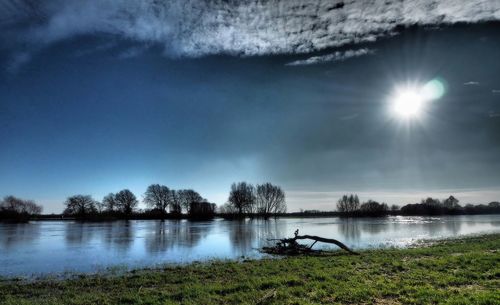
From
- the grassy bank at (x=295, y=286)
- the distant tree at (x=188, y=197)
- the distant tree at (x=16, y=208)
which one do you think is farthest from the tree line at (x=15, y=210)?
the grassy bank at (x=295, y=286)

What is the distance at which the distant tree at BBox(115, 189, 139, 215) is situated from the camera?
152750 millimetres

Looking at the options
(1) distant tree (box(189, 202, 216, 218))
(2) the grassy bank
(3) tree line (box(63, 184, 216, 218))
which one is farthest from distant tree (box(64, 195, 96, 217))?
(2) the grassy bank

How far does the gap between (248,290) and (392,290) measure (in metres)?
5.02

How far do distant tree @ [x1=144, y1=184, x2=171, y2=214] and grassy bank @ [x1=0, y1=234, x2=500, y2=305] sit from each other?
468 feet

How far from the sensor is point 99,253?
28.1m

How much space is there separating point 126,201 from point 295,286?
505 feet

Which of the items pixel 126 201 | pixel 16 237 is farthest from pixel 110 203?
pixel 16 237

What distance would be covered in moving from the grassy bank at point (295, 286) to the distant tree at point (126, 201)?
144714mm

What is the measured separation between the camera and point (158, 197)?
155375 millimetres

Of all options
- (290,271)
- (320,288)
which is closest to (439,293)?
(320,288)

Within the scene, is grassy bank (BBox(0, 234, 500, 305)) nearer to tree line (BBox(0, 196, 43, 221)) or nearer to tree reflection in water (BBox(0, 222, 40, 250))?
tree reflection in water (BBox(0, 222, 40, 250))

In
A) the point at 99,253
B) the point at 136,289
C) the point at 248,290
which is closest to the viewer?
the point at 248,290

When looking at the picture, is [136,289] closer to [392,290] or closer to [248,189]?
[392,290]

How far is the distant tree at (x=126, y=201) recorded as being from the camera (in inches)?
6014
